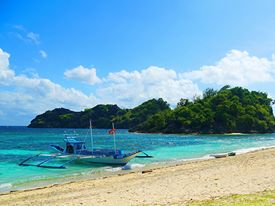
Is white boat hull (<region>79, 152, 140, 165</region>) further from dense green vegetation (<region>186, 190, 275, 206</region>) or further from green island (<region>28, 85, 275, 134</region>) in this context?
green island (<region>28, 85, 275, 134</region>)

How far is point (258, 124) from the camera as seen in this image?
13588cm

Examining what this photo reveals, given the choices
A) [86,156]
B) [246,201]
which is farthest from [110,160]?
[246,201]

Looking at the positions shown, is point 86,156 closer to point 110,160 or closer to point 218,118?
point 110,160

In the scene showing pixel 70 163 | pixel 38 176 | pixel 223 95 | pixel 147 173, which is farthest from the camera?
pixel 223 95

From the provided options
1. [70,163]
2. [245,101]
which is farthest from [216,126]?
[70,163]

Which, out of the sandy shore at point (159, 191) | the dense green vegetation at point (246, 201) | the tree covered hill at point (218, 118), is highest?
the tree covered hill at point (218, 118)

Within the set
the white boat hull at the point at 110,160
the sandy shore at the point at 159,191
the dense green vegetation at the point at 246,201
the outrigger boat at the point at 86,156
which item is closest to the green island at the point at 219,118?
the outrigger boat at the point at 86,156

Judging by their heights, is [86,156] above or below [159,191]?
above

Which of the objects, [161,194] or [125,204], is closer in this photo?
[125,204]

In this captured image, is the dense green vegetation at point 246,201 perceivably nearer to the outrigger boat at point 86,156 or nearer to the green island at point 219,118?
the outrigger boat at point 86,156

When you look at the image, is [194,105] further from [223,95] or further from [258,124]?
[258,124]

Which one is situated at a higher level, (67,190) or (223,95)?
(223,95)

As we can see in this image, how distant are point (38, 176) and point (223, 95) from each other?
132135 millimetres

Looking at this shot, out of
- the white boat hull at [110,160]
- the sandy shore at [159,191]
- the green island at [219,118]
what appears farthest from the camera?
the green island at [219,118]
